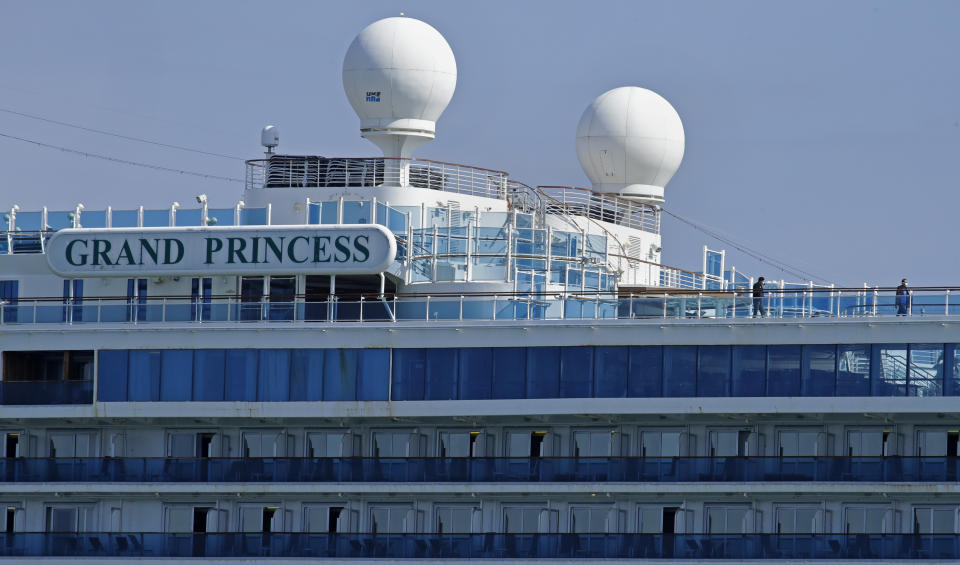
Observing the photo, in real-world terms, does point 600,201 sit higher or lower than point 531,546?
higher

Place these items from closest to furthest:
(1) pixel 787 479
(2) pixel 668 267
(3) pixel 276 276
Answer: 1. (1) pixel 787 479
2. (3) pixel 276 276
3. (2) pixel 668 267

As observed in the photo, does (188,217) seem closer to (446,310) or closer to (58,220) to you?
(58,220)

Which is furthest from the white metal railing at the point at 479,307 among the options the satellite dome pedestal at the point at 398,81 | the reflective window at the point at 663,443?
the satellite dome pedestal at the point at 398,81

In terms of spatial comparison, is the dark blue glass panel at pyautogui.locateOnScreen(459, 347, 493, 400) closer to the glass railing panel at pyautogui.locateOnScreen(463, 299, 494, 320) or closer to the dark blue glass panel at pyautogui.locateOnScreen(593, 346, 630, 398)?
the glass railing panel at pyautogui.locateOnScreen(463, 299, 494, 320)

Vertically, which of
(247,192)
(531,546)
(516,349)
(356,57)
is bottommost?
(531,546)

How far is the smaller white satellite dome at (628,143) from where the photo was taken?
76312 mm

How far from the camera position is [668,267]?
71688 millimetres

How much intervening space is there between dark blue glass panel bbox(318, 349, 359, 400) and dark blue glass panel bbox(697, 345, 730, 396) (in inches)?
A: 378

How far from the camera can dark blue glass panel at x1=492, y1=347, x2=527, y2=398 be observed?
2207 inches

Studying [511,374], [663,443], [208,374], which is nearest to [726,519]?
[663,443]

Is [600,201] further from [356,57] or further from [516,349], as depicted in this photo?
[516,349]

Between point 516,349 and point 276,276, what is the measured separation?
26.0 feet

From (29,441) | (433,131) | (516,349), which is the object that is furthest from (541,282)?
(29,441)

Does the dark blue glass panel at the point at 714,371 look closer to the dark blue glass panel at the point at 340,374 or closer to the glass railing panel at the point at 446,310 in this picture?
the glass railing panel at the point at 446,310
